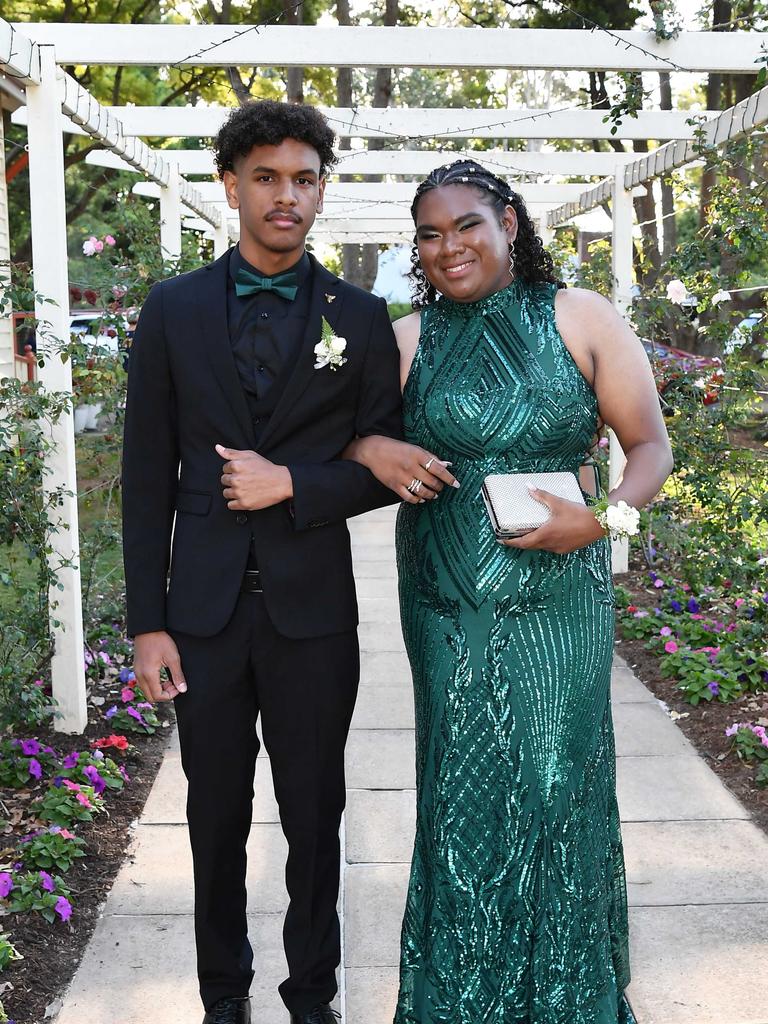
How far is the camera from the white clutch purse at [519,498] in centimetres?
267

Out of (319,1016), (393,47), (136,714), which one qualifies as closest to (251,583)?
(319,1016)

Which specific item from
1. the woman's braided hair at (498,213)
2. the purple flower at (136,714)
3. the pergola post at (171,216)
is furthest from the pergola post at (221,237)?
the woman's braided hair at (498,213)

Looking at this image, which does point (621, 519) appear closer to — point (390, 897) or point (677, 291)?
point (390, 897)

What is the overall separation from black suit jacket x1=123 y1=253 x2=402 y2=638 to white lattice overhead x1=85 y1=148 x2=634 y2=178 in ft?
20.5

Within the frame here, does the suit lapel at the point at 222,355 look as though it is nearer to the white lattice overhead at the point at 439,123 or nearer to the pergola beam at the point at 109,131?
the pergola beam at the point at 109,131

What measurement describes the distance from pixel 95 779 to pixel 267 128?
297cm

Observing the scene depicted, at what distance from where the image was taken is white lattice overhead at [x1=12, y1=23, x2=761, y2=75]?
560 cm

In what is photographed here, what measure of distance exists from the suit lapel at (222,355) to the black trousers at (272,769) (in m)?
0.42

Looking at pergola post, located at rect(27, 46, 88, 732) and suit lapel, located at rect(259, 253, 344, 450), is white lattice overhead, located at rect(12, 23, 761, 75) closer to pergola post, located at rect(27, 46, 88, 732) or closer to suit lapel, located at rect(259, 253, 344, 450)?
pergola post, located at rect(27, 46, 88, 732)

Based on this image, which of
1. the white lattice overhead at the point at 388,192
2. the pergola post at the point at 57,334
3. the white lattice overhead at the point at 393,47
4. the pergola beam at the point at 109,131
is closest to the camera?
the pergola post at the point at 57,334

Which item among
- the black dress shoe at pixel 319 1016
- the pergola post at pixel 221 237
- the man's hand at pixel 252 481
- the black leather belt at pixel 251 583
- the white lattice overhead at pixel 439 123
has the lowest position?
the black dress shoe at pixel 319 1016

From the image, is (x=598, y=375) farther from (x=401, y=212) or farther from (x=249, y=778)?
(x=401, y=212)

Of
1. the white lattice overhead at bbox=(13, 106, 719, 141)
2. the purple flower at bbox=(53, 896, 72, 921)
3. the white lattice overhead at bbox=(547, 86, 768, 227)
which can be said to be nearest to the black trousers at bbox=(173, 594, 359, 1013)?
the purple flower at bbox=(53, 896, 72, 921)

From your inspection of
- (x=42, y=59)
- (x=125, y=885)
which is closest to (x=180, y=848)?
(x=125, y=885)
